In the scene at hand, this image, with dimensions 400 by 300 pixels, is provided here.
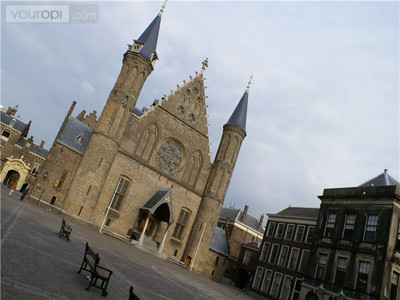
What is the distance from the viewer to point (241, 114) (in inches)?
1490

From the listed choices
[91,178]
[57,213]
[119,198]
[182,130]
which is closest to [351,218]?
[182,130]

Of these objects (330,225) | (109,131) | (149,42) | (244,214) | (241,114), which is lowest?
(330,225)

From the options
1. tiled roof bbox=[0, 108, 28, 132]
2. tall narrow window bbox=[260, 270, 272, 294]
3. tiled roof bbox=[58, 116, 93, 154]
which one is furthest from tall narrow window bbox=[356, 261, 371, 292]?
tiled roof bbox=[0, 108, 28, 132]

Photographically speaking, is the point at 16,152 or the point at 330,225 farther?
the point at 16,152

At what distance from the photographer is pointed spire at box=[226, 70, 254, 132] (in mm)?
37000

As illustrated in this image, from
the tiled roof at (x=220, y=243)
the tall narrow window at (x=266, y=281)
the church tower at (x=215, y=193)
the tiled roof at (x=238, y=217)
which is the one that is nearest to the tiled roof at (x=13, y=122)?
the tiled roof at (x=238, y=217)

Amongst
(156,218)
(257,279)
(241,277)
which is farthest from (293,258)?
(156,218)

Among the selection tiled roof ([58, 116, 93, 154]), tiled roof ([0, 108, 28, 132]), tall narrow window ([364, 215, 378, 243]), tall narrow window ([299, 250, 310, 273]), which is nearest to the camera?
tall narrow window ([364, 215, 378, 243])

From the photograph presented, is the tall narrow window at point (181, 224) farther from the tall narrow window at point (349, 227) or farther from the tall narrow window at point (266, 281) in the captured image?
the tall narrow window at point (349, 227)

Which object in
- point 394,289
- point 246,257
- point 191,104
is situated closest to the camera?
point 394,289

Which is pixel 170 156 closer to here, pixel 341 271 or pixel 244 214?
pixel 341 271

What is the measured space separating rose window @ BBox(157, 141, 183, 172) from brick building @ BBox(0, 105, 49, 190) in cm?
3340

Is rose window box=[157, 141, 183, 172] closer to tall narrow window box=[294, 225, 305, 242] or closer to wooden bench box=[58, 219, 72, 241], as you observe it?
tall narrow window box=[294, 225, 305, 242]

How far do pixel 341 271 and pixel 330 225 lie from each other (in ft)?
13.8
